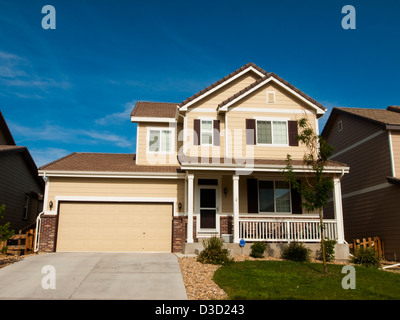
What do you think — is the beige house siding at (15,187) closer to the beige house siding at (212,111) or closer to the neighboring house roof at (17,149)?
the neighboring house roof at (17,149)

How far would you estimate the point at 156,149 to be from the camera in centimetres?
1727

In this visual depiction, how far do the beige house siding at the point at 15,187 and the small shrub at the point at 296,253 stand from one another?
12821 millimetres

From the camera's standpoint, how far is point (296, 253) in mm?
13070

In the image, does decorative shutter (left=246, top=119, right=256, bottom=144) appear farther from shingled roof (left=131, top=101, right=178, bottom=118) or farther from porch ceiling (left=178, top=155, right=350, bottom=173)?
shingled roof (left=131, top=101, right=178, bottom=118)

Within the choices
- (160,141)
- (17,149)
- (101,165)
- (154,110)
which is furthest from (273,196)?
(17,149)

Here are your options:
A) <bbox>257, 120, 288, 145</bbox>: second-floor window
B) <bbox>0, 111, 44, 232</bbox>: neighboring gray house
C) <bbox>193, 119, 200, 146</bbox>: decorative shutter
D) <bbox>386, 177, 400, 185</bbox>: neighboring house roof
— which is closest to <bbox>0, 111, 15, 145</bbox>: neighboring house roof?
<bbox>0, 111, 44, 232</bbox>: neighboring gray house

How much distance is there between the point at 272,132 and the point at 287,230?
446 centimetres

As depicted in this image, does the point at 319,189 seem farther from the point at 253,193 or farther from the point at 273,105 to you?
the point at 273,105

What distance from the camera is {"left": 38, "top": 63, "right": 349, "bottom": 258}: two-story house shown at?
14.5 metres

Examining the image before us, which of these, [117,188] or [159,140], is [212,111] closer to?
[159,140]

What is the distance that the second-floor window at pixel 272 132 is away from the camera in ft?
53.3
